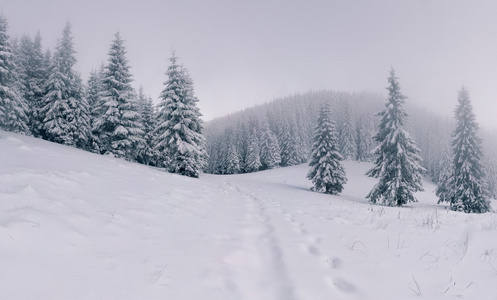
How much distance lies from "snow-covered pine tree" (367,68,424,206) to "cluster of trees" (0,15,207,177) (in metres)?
15.6

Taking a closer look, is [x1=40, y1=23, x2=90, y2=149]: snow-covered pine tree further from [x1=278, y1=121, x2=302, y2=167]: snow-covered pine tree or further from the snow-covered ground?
[x1=278, y1=121, x2=302, y2=167]: snow-covered pine tree

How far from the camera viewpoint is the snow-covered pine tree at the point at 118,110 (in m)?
22.8

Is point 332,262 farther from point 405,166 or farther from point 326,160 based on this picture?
point 326,160

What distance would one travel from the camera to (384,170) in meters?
21.1

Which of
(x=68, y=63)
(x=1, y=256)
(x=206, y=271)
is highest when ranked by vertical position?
(x=68, y=63)

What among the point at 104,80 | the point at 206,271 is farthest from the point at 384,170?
the point at 104,80

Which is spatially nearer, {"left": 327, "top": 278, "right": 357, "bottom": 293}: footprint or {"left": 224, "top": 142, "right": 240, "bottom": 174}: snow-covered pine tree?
{"left": 327, "top": 278, "right": 357, "bottom": 293}: footprint

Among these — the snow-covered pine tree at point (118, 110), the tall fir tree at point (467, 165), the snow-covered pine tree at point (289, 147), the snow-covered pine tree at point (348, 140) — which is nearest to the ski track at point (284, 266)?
the snow-covered pine tree at point (118, 110)

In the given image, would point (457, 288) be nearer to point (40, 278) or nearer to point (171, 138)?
point (40, 278)

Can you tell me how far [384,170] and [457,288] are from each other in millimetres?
20495

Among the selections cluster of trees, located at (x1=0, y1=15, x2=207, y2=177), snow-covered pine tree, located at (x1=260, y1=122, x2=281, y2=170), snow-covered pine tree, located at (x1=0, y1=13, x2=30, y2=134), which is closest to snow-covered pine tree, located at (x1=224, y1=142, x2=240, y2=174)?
snow-covered pine tree, located at (x1=260, y1=122, x2=281, y2=170)

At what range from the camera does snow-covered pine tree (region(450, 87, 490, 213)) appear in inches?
887

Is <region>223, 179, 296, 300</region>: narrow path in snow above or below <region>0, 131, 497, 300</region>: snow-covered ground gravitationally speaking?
below

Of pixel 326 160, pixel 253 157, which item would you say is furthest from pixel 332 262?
pixel 253 157
